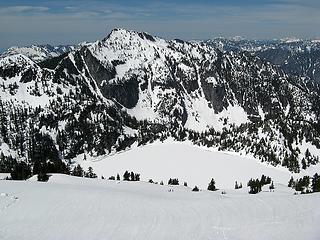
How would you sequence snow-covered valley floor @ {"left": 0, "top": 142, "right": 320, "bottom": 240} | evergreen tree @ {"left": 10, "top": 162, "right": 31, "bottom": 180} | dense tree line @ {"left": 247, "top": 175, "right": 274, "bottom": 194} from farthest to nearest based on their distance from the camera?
evergreen tree @ {"left": 10, "top": 162, "right": 31, "bottom": 180}, dense tree line @ {"left": 247, "top": 175, "right": 274, "bottom": 194}, snow-covered valley floor @ {"left": 0, "top": 142, "right": 320, "bottom": 240}

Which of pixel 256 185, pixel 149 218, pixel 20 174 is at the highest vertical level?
pixel 149 218

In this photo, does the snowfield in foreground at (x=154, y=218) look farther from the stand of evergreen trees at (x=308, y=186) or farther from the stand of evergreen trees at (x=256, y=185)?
the stand of evergreen trees at (x=308, y=186)

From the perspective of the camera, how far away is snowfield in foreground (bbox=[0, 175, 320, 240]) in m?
32.1

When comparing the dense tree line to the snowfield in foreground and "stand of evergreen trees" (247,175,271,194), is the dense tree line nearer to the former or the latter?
"stand of evergreen trees" (247,175,271,194)

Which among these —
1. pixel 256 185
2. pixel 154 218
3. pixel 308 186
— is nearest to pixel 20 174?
pixel 256 185

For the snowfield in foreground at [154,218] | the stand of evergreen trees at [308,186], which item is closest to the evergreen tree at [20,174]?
the snowfield in foreground at [154,218]

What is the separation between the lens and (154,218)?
3575 centimetres

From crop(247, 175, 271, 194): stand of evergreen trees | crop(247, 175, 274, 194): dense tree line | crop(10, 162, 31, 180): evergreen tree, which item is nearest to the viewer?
crop(247, 175, 271, 194): stand of evergreen trees

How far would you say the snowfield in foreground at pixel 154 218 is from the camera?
32062 millimetres

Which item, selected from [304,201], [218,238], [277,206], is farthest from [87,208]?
[304,201]

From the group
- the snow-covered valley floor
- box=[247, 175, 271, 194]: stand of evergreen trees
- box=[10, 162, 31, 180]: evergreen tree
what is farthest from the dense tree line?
box=[10, 162, 31, 180]: evergreen tree

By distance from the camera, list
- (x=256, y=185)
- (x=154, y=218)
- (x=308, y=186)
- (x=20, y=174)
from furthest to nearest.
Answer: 1. (x=20, y=174)
2. (x=308, y=186)
3. (x=256, y=185)
4. (x=154, y=218)

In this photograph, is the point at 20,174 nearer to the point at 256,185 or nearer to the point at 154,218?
the point at 256,185

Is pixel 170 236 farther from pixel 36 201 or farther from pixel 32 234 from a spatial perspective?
pixel 36 201
